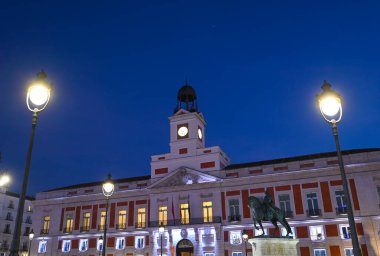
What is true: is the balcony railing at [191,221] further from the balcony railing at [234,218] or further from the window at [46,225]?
the window at [46,225]

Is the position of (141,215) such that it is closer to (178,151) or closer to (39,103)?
(178,151)

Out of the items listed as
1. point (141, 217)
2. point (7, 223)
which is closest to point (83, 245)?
point (141, 217)

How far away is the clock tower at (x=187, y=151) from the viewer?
41969 mm

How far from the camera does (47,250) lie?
1807 inches

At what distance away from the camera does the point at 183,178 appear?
41906 millimetres

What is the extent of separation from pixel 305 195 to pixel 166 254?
16385 millimetres

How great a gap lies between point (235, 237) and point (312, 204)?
28.5 feet

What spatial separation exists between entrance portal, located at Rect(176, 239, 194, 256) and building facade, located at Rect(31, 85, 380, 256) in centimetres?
10

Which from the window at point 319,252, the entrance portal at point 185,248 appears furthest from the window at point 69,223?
the window at point 319,252

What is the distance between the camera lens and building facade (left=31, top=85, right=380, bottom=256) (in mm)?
34875

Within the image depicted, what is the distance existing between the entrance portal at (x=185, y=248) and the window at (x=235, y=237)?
14.6 feet

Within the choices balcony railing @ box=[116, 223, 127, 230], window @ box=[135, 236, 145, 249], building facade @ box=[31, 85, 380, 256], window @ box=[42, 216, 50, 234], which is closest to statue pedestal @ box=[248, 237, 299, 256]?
building facade @ box=[31, 85, 380, 256]

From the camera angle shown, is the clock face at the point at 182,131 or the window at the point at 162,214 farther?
the clock face at the point at 182,131

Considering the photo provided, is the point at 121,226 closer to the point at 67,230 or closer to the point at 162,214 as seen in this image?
the point at 162,214
